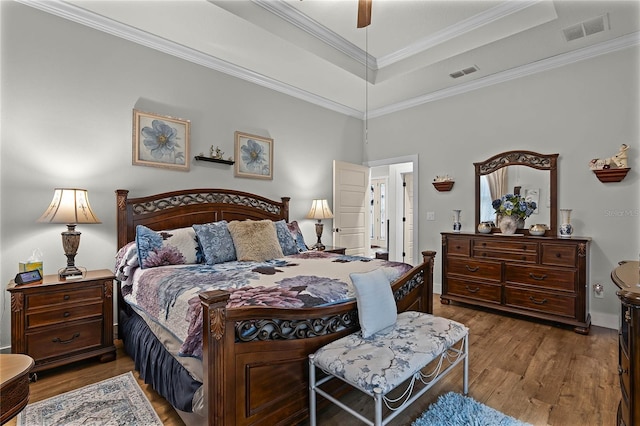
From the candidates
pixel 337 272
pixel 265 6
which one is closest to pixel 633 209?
pixel 337 272

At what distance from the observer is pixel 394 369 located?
4.82ft

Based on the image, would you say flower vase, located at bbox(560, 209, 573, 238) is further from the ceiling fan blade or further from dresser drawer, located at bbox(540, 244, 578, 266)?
the ceiling fan blade

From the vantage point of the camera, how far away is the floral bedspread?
168 centimetres

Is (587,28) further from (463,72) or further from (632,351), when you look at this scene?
(632,351)

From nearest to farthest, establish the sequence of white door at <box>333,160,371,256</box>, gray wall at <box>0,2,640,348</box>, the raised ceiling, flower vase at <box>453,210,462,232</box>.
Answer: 1. gray wall at <box>0,2,640,348</box>
2. the raised ceiling
3. flower vase at <box>453,210,462,232</box>
4. white door at <box>333,160,371,256</box>

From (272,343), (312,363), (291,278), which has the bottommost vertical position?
(312,363)

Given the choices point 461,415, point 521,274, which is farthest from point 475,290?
point 461,415

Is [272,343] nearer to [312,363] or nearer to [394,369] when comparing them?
[312,363]

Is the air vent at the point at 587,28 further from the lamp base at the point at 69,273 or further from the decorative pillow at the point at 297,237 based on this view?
the lamp base at the point at 69,273

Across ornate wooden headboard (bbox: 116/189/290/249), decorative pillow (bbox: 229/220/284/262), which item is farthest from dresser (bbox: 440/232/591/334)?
ornate wooden headboard (bbox: 116/189/290/249)

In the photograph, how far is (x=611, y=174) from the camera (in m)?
3.15

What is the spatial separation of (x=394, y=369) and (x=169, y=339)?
1.34m

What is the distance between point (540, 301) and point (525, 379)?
1.43 metres

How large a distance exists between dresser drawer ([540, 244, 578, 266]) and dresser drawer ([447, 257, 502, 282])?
0.47m
